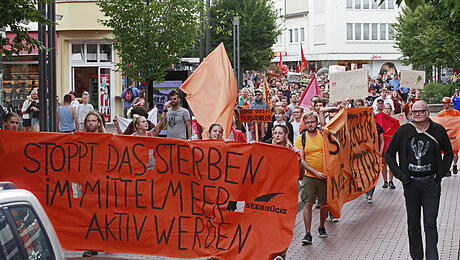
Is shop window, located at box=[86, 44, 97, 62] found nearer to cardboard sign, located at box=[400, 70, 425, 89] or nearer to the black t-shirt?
cardboard sign, located at box=[400, 70, 425, 89]

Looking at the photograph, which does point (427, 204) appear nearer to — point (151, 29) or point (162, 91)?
point (151, 29)

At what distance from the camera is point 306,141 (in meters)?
10.2

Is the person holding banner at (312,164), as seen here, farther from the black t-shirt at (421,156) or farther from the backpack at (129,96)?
the backpack at (129,96)

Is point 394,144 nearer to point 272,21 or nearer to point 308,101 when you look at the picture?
point 308,101

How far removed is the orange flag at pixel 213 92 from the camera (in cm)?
1248

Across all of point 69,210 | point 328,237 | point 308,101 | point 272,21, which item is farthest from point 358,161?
point 272,21

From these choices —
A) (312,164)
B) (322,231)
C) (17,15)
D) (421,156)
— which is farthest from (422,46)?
(17,15)

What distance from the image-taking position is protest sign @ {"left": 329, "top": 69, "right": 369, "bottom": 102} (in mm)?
14422

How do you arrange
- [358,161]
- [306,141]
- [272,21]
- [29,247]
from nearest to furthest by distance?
[29,247]
[306,141]
[358,161]
[272,21]

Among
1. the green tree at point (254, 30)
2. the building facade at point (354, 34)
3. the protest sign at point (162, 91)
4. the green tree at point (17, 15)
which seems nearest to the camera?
the green tree at point (17, 15)

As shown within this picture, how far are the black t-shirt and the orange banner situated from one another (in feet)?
4.38

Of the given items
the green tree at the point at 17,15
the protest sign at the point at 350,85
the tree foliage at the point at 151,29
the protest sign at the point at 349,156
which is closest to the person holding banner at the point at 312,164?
the protest sign at the point at 349,156

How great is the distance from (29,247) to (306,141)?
658 cm

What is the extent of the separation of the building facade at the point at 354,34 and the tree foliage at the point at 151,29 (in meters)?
64.1
